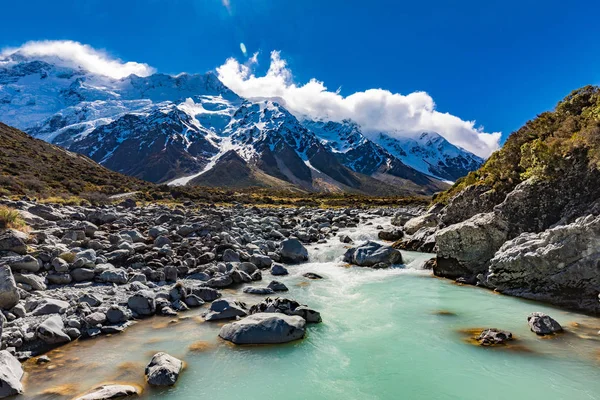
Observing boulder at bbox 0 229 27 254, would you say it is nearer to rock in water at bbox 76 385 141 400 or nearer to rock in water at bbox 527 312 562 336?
rock in water at bbox 76 385 141 400

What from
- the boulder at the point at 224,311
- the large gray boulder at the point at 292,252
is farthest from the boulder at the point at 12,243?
the large gray boulder at the point at 292,252

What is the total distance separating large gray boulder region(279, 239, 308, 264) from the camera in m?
26.2

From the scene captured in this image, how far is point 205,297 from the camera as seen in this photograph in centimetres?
1662

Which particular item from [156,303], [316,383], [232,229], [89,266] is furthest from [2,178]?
[316,383]

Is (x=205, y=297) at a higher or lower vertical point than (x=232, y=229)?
lower

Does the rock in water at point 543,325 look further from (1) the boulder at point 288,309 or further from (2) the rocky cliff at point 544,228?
(1) the boulder at point 288,309

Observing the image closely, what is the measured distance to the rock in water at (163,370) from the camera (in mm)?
9555

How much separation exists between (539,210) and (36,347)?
2319cm

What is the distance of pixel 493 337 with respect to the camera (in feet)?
40.1

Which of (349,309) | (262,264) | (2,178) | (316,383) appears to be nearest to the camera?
(316,383)

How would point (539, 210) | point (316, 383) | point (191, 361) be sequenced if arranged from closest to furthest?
point (316, 383) < point (191, 361) < point (539, 210)

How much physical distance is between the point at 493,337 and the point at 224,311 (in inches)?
382

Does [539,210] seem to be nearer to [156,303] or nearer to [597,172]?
[597,172]

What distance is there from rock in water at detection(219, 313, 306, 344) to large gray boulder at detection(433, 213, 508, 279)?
12122 mm
